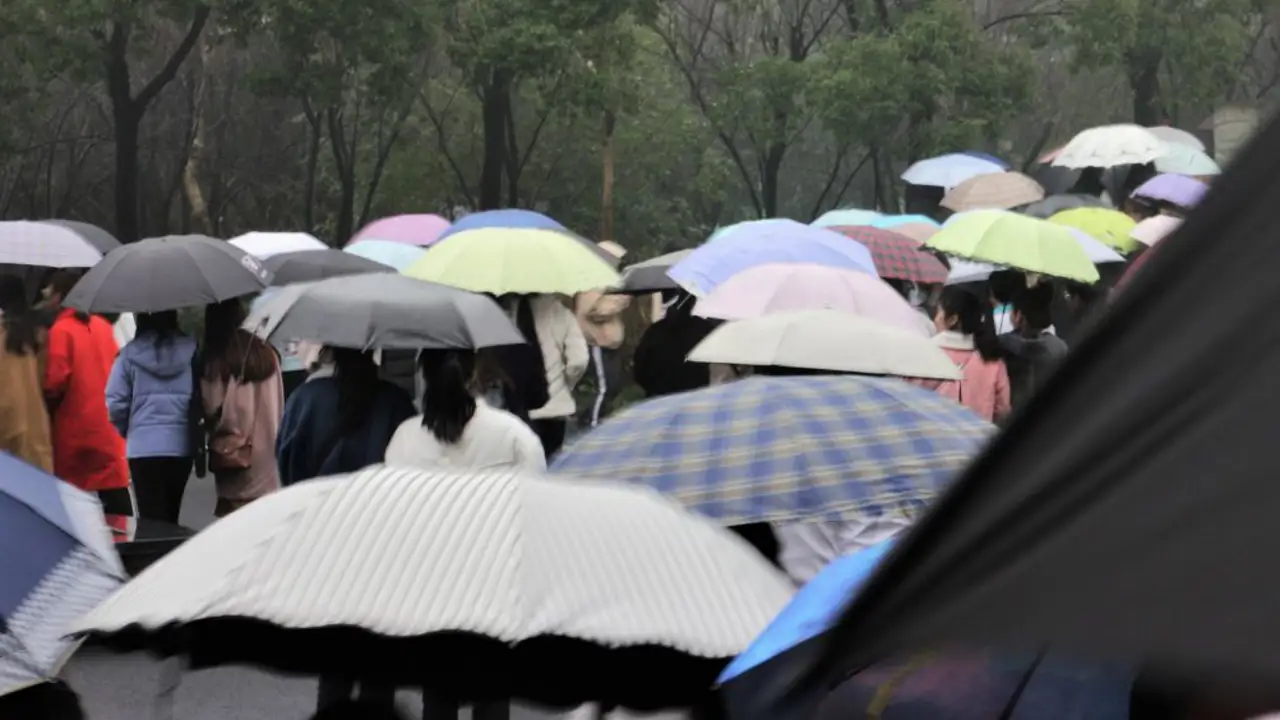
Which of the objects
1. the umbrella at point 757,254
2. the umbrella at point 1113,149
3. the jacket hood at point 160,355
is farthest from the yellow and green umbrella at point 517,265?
the umbrella at point 1113,149

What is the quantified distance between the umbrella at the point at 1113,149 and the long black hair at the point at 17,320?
53.8 ft

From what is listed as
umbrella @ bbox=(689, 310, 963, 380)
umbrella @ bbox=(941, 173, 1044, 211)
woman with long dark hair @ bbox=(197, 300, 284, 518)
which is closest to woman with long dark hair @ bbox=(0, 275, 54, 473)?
woman with long dark hair @ bbox=(197, 300, 284, 518)

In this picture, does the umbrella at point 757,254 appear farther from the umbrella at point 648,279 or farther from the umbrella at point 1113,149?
the umbrella at point 1113,149

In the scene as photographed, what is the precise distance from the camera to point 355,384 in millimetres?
6246

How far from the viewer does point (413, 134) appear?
33.7m

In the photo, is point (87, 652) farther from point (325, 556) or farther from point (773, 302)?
point (773, 302)

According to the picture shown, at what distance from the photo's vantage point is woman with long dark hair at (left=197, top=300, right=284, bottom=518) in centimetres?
746

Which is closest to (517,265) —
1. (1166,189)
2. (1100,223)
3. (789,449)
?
(789,449)

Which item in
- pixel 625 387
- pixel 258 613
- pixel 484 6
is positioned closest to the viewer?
pixel 258 613

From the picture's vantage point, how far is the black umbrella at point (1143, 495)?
1.28m

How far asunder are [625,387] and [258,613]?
39.3 ft

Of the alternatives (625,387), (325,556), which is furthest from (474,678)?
(625,387)

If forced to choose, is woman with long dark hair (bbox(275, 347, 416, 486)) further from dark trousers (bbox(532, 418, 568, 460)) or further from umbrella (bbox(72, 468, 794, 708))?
dark trousers (bbox(532, 418, 568, 460))

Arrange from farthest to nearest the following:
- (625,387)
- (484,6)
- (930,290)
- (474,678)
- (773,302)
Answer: (484,6)
(625,387)
(930,290)
(773,302)
(474,678)
